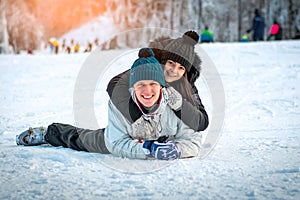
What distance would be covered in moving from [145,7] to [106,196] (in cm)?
2921

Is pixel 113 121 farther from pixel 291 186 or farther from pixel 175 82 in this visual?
pixel 291 186

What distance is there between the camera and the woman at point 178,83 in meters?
2.33

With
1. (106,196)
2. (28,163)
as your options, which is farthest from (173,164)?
(28,163)

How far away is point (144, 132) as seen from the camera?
7.98 feet

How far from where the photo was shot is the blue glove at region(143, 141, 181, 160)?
2.22 meters

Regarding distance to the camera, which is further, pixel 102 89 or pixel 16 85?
pixel 16 85

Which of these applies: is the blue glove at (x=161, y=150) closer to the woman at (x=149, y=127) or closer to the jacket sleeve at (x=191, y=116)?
the woman at (x=149, y=127)

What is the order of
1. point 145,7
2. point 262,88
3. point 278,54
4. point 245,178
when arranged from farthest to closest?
point 145,7
point 278,54
point 262,88
point 245,178

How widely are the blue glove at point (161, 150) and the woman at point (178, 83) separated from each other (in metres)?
0.22

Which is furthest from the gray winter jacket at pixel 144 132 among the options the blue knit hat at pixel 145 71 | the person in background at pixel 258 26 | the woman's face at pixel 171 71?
the person in background at pixel 258 26

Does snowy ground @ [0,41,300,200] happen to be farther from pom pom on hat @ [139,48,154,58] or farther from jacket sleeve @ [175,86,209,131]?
pom pom on hat @ [139,48,154,58]

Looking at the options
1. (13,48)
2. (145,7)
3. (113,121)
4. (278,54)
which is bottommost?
(113,121)

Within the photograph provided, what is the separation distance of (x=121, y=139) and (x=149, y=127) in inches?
8.9

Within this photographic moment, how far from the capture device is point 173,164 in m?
2.23
